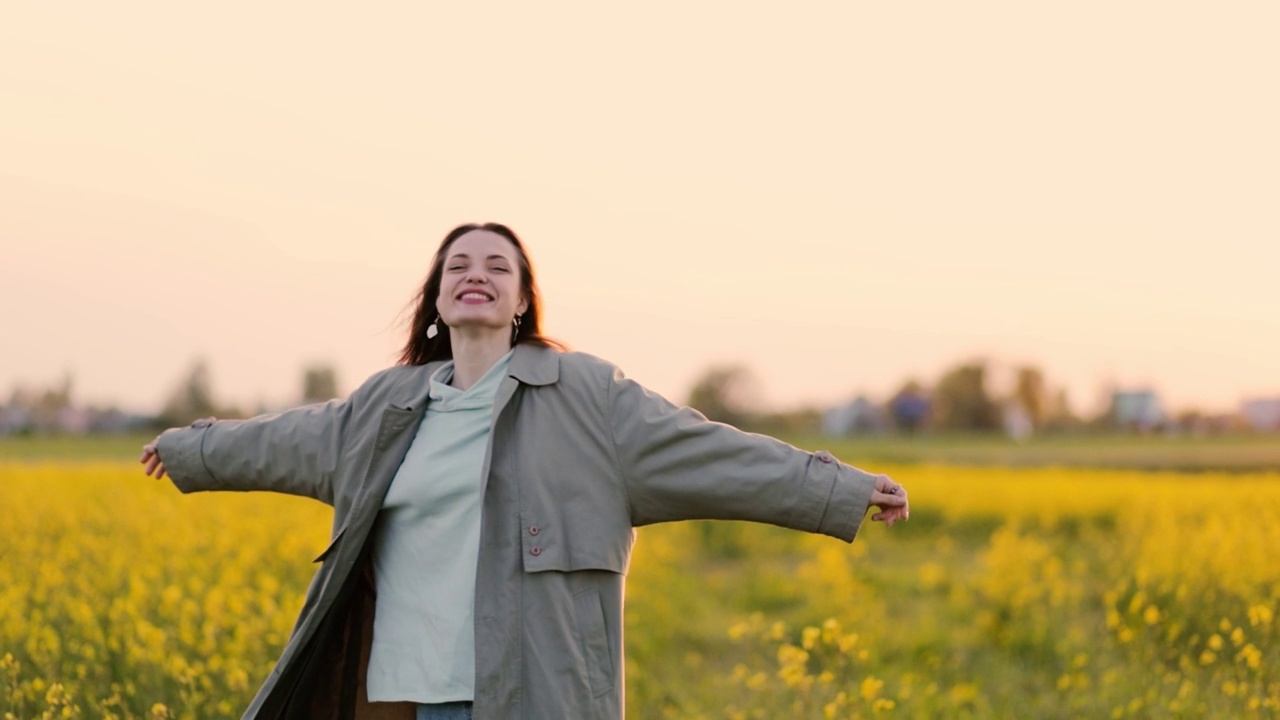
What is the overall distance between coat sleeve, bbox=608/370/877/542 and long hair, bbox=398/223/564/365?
0.43 meters

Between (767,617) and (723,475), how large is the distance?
739cm

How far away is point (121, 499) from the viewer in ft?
37.2

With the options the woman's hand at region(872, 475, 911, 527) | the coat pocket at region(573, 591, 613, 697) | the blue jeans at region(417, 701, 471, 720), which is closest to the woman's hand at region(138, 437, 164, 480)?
the blue jeans at region(417, 701, 471, 720)

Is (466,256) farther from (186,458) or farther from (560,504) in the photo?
(186,458)

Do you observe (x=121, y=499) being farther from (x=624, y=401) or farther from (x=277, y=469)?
(x=624, y=401)

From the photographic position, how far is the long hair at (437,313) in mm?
3785

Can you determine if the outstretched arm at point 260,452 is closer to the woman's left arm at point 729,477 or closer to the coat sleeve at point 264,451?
the coat sleeve at point 264,451

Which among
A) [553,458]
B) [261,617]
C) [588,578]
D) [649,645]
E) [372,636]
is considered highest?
[553,458]

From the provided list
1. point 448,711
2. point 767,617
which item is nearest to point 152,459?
point 448,711

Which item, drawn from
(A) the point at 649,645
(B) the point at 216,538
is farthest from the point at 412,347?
(B) the point at 216,538

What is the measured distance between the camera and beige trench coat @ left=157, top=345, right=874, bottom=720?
3342 mm

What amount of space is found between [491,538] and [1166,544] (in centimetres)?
815

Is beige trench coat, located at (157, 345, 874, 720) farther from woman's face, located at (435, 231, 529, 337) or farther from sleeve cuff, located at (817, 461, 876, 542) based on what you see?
woman's face, located at (435, 231, 529, 337)

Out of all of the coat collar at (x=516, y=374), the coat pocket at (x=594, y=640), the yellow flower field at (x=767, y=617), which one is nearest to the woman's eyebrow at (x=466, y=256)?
the coat collar at (x=516, y=374)
